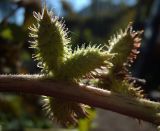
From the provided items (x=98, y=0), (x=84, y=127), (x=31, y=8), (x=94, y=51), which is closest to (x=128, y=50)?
(x=94, y=51)

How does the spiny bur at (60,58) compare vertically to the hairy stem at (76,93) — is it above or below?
above

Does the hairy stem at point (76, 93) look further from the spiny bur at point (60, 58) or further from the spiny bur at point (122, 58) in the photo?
the spiny bur at point (122, 58)

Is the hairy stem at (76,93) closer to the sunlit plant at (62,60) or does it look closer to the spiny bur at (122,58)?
the sunlit plant at (62,60)

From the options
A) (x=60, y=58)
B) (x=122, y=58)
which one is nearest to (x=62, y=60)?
(x=60, y=58)

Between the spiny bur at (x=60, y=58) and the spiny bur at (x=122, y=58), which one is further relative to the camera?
the spiny bur at (x=122, y=58)

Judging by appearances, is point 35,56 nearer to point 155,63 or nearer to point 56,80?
point 56,80

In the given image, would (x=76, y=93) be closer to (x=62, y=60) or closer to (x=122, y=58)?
(x=62, y=60)

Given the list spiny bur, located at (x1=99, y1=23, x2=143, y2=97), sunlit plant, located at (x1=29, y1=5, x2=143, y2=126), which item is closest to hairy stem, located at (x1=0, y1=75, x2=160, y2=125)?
sunlit plant, located at (x1=29, y1=5, x2=143, y2=126)

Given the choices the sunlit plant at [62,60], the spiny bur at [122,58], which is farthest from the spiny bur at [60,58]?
the spiny bur at [122,58]
